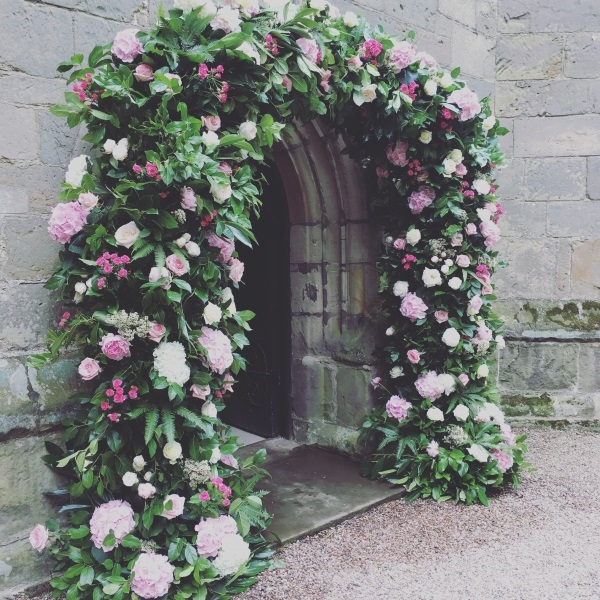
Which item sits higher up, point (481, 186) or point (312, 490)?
point (481, 186)

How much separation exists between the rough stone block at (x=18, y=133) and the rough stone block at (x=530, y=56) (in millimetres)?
3675

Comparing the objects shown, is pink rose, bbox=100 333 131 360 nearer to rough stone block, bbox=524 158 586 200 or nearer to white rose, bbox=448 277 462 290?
white rose, bbox=448 277 462 290

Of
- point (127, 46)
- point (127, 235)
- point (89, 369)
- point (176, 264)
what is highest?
point (127, 46)

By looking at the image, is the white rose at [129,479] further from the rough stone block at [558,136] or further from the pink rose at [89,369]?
the rough stone block at [558,136]

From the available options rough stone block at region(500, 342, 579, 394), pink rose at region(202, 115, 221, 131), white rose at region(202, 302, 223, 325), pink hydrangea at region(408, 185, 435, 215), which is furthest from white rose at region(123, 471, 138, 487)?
rough stone block at region(500, 342, 579, 394)

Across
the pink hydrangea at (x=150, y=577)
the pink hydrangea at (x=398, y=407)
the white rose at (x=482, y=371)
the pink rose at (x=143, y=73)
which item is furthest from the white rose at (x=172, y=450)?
the white rose at (x=482, y=371)

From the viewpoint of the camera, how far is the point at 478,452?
128 inches

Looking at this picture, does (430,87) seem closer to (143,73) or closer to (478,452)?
(143,73)

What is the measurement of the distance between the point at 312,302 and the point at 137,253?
2017mm

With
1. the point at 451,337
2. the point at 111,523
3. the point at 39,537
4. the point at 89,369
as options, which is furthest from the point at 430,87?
the point at 39,537

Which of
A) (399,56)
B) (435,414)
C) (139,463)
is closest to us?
(139,463)

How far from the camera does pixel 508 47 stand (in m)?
4.68

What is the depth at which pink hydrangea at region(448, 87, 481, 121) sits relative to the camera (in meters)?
3.15

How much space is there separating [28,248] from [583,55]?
13.9ft
